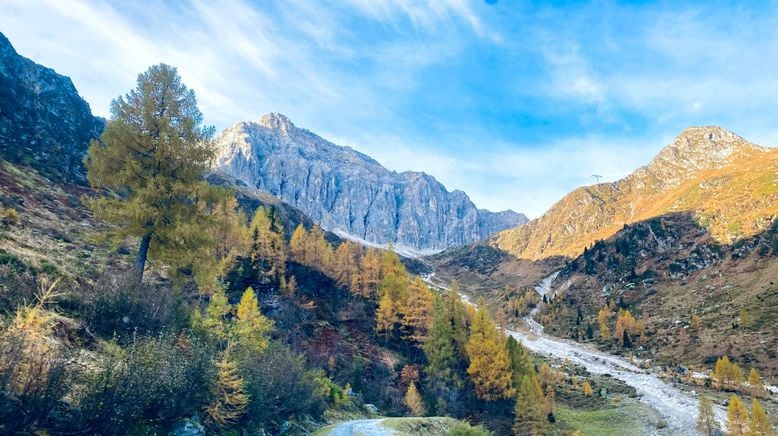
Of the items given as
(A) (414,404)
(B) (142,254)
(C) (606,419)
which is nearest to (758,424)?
(C) (606,419)

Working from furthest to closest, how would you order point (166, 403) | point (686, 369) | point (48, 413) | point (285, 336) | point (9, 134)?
point (686, 369) → point (9, 134) → point (285, 336) → point (166, 403) → point (48, 413)

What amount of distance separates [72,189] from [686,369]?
98.2 metres

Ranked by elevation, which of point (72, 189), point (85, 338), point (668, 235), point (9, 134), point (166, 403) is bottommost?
point (166, 403)

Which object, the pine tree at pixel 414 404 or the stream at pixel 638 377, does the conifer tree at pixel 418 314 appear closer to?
the pine tree at pixel 414 404

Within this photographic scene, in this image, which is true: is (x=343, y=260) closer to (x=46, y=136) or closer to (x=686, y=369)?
(x=46, y=136)

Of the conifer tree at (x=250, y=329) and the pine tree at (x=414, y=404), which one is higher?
the conifer tree at (x=250, y=329)

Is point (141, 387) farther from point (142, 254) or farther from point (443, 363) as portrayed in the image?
point (443, 363)

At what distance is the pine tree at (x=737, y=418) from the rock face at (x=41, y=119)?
7517 centimetres

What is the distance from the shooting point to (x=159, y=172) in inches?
754

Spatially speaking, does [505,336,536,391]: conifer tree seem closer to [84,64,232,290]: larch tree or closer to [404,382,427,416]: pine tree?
[404,382,427,416]: pine tree

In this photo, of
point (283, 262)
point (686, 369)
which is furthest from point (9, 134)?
point (686, 369)

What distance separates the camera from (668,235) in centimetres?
17038

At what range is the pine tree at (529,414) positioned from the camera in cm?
3819

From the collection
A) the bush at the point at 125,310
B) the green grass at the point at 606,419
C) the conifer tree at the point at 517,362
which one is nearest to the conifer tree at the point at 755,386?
the green grass at the point at 606,419
